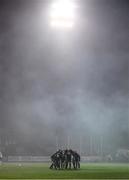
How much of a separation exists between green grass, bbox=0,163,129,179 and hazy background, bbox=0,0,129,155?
0.59ft

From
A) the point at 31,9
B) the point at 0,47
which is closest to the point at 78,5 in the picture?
the point at 31,9

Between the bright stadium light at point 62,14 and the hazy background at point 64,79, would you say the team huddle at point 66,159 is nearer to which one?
the hazy background at point 64,79

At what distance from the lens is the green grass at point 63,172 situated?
14.1 feet

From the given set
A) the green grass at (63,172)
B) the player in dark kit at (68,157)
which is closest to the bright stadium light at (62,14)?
the player in dark kit at (68,157)

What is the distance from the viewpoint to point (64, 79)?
4586 mm

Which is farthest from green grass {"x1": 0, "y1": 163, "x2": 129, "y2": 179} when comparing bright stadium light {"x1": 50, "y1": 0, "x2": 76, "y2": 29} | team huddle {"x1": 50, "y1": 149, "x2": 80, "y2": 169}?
bright stadium light {"x1": 50, "y1": 0, "x2": 76, "y2": 29}

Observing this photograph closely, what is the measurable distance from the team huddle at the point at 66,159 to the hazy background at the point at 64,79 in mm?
84

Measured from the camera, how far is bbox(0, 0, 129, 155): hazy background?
448 cm

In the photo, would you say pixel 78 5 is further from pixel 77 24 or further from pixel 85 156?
pixel 85 156

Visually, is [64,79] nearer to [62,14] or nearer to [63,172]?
[62,14]

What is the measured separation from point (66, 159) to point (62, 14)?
176 cm

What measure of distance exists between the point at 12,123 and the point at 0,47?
3.03 ft

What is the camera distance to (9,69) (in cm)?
456

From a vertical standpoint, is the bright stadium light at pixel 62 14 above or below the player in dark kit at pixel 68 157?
above
